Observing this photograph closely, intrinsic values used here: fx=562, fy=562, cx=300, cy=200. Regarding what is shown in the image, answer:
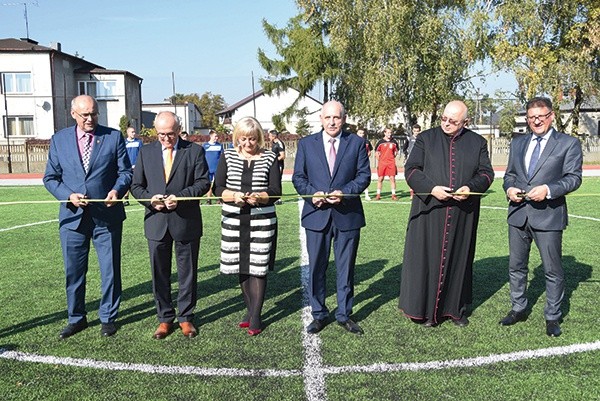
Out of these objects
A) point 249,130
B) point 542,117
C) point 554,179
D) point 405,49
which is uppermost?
point 405,49

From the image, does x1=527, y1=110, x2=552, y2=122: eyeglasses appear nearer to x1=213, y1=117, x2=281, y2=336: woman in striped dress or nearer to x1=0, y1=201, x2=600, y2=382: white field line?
x1=0, y1=201, x2=600, y2=382: white field line

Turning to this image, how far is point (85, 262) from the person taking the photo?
5.26 m

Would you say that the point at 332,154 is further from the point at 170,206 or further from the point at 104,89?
the point at 104,89

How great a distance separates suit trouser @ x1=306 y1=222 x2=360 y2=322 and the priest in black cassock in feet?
1.91

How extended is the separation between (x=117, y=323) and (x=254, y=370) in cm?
184

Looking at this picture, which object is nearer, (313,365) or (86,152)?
(313,365)

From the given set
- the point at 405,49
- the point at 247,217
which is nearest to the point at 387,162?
the point at 247,217

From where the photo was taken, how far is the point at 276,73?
41531 millimetres

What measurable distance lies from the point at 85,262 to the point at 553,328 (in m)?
4.33

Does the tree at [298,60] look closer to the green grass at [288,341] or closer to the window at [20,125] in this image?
the window at [20,125]

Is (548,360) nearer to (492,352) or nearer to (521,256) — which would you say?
(492,352)

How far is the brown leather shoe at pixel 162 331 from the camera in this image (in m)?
5.08

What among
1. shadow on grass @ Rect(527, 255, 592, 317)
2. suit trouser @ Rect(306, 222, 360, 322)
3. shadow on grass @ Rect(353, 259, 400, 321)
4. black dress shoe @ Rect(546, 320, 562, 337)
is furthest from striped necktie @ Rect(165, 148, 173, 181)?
shadow on grass @ Rect(527, 255, 592, 317)

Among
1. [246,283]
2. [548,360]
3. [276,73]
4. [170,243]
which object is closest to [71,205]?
[170,243]
